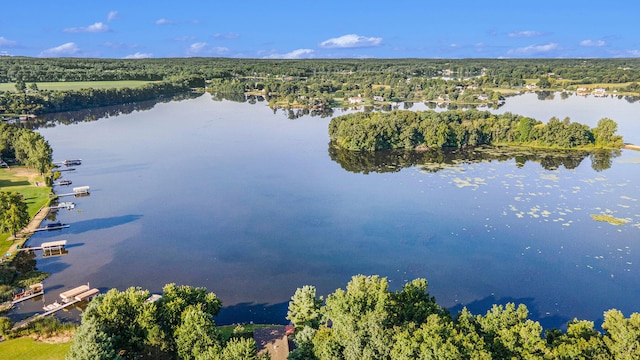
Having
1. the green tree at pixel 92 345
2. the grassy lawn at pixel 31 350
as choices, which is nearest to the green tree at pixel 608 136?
the green tree at pixel 92 345

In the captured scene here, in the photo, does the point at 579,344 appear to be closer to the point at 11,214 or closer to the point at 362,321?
the point at 362,321

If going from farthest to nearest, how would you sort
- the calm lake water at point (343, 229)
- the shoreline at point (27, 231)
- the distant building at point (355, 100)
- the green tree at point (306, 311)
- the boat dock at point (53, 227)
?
the distant building at point (355, 100), the boat dock at point (53, 227), the shoreline at point (27, 231), the calm lake water at point (343, 229), the green tree at point (306, 311)

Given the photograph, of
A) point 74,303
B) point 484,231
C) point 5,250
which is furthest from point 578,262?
point 5,250

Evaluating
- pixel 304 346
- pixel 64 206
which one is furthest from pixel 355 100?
pixel 304 346

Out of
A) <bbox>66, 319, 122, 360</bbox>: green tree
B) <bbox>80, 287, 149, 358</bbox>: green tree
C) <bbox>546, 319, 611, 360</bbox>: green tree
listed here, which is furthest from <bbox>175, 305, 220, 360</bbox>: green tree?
<bbox>546, 319, 611, 360</bbox>: green tree

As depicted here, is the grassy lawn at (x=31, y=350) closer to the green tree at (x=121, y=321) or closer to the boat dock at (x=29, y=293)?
the green tree at (x=121, y=321)

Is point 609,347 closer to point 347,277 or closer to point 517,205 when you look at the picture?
point 347,277
